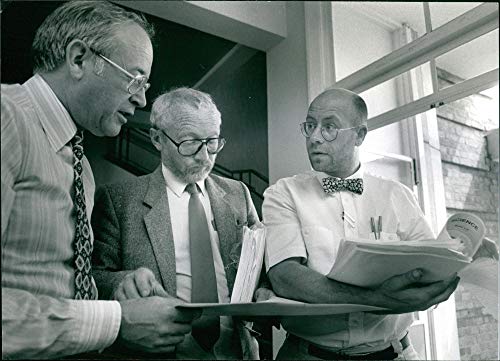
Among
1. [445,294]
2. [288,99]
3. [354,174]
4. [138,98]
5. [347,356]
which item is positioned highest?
[288,99]

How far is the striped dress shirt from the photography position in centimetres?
52

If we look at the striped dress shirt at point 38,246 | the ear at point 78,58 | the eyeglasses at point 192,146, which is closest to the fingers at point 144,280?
the striped dress shirt at point 38,246

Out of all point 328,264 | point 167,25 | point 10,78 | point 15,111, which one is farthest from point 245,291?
point 167,25

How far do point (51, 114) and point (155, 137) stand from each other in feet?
0.75

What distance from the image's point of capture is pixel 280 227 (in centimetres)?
82

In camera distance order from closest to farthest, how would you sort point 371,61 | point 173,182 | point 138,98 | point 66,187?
point 66,187
point 138,98
point 173,182
point 371,61

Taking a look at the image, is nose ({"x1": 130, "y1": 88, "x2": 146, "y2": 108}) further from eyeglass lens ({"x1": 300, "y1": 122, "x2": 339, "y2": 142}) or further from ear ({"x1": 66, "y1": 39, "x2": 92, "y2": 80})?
eyeglass lens ({"x1": 300, "y1": 122, "x2": 339, "y2": 142})

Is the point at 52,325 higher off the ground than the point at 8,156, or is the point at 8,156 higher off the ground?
the point at 8,156

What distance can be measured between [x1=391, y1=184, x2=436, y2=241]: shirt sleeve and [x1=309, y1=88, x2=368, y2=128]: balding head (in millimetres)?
162

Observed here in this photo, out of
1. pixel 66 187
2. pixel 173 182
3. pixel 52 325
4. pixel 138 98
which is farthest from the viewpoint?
pixel 173 182

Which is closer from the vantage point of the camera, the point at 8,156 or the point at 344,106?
the point at 8,156

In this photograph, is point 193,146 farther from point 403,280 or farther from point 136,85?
point 403,280

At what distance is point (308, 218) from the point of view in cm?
81

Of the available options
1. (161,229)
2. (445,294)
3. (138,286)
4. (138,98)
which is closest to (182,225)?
(161,229)
